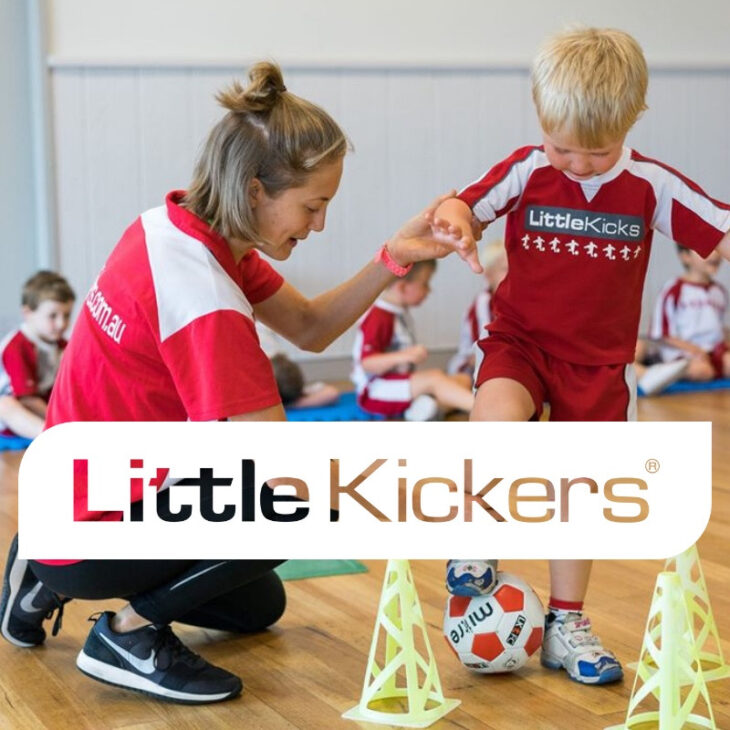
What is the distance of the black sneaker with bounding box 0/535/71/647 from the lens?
1979 millimetres

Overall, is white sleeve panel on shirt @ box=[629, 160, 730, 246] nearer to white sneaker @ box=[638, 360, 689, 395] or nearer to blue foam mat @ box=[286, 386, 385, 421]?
blue foam mat @ box=[286, 386, 385, 421]

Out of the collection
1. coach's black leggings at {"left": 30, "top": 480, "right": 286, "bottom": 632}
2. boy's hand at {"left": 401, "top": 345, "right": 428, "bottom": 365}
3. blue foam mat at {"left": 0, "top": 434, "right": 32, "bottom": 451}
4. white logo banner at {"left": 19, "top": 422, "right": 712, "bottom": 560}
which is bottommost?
blue foam mat at {"left": 0, "top": 434, "right": 32, "bottom": 451}

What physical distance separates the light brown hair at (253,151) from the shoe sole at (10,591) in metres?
0.66

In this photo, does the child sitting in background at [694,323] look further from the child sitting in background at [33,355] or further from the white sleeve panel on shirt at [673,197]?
the white sleeve panel on shirt at [673,197]

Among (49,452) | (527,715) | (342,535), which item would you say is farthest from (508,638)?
(49,452)

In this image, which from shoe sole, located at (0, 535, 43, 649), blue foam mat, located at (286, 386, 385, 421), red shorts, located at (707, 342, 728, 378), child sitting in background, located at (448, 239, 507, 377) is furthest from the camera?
red shorts, located at (707, 342, 728, 378)

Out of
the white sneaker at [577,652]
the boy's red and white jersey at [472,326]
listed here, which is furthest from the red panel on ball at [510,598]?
the boy's red and white jersey at [472,326]

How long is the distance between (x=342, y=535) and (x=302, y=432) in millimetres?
194

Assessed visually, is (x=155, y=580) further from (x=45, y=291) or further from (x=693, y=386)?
(x=693, y=386)

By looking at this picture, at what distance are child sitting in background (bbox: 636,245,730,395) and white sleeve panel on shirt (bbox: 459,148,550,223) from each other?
10.2 ft

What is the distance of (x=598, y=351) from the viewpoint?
6.46 feet

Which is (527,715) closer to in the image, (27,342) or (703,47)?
(27,342)

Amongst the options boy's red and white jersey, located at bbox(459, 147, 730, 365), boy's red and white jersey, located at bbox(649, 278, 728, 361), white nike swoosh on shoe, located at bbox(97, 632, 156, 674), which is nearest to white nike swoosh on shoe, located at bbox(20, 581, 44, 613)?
white nike swoosh on shoe, located at bbox(97, 632, 156, 674)

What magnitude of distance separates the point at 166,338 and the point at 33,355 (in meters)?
2.39
